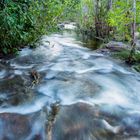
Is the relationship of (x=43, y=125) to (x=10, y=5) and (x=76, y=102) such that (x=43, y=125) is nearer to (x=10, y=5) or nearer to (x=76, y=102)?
(x=76, y=102)

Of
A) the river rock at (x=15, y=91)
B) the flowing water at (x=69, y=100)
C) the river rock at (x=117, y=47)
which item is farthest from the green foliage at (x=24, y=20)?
the river rock at (x=117, y=47)

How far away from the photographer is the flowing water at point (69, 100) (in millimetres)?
3535

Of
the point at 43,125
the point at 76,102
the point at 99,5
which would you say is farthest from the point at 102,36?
the point at 43,125

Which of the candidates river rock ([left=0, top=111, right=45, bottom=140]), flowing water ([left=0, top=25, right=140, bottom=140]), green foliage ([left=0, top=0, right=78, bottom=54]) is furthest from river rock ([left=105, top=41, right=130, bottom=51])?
river rock ([left=0, top=111, right=45, bottom=140])

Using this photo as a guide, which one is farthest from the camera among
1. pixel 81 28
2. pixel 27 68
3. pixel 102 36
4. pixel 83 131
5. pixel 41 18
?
pixel 81 28

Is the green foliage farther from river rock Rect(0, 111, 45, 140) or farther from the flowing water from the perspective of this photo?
river rock Rect(0, 111, 45, 140)

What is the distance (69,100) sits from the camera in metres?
4.42

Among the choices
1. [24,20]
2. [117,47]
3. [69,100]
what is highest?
[24,20]

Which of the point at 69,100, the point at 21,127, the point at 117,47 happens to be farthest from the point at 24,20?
the point at 21,127

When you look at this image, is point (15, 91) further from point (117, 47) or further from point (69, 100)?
point (117, 47)

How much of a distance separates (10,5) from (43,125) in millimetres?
3633

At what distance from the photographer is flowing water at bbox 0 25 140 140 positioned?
3.54 meters

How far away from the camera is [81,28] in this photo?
49.1 feet

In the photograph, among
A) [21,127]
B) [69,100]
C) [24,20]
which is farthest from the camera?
[24,20]
